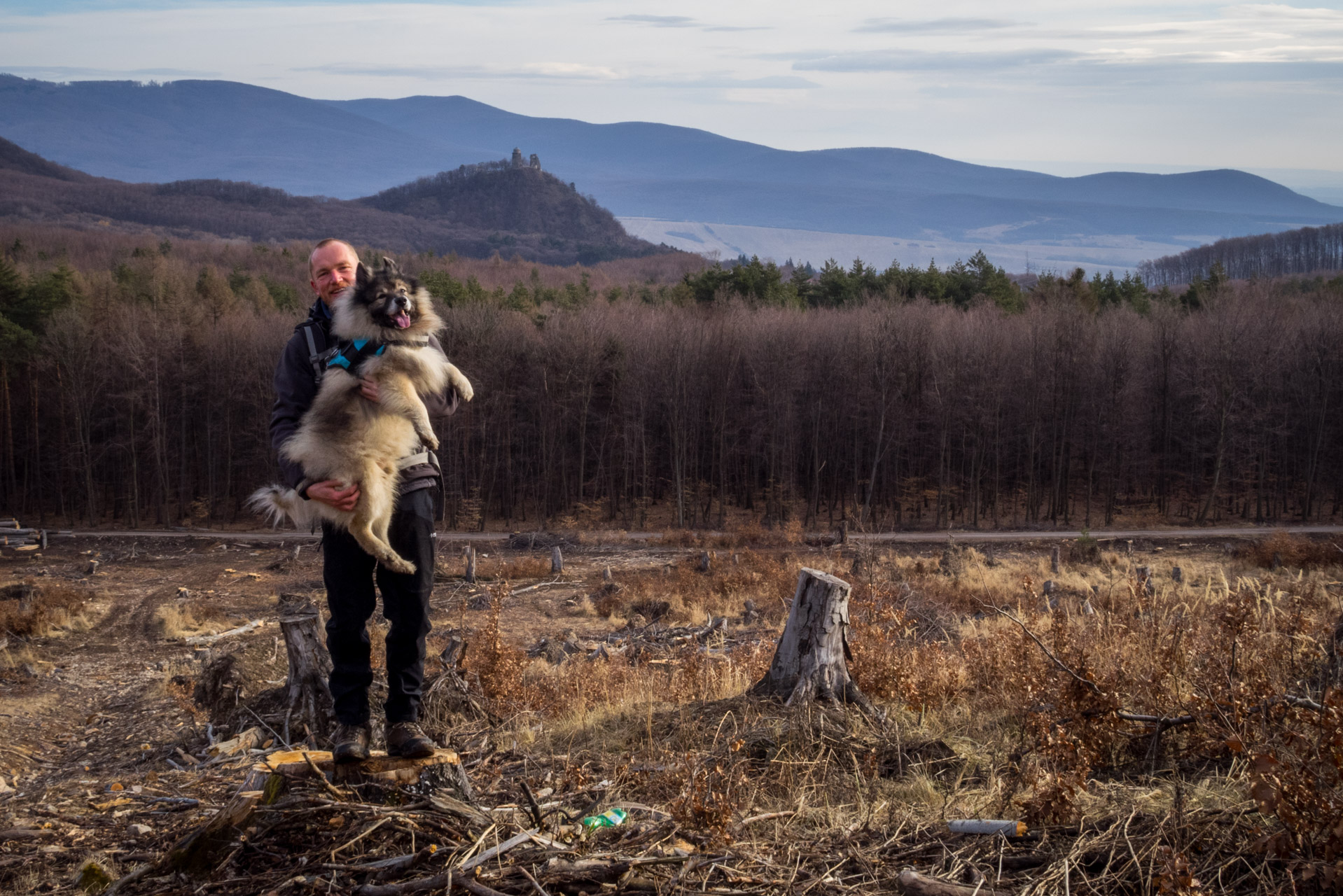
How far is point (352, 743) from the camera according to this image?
4363 millimetres

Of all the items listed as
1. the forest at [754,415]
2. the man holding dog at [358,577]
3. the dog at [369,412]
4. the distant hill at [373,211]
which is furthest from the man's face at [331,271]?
the distant hill at [373,211]

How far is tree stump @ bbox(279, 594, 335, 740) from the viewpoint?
6.67m

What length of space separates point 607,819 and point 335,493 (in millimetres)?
1837

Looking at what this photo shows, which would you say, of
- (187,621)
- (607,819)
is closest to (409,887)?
(607,819)

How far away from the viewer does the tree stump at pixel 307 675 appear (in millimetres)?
6672

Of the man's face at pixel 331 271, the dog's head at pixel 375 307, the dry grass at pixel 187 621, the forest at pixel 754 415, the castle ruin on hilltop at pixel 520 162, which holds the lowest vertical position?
the dry grass at pixel 187 621

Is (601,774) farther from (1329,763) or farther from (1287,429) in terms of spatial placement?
(1287,429)

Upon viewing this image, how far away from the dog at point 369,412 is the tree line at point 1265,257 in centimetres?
13956

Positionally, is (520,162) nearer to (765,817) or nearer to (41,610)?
(41,610)

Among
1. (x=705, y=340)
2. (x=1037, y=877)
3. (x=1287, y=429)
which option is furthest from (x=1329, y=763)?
(x=1287, y=429)

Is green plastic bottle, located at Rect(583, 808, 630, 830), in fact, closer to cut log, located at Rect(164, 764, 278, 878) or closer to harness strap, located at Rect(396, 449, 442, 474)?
cut log, located at Rect(164, 764, 278, 878)

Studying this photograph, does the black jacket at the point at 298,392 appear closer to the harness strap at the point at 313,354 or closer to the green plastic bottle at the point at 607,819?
the harness strap at the point at 313,354

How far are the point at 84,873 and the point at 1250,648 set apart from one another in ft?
20.1

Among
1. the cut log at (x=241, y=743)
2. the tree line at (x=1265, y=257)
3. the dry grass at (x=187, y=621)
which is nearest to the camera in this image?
the cut log at (x=241, y=743)
